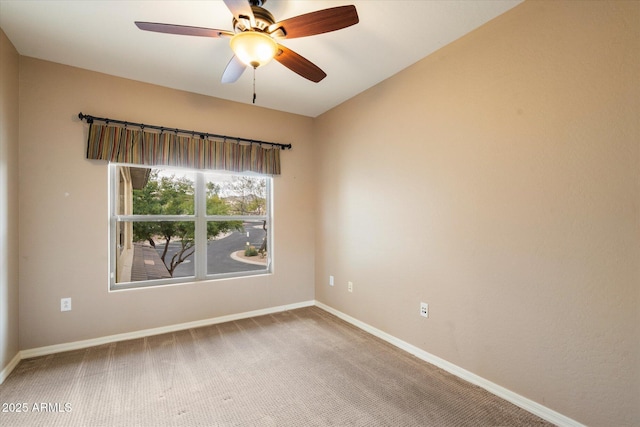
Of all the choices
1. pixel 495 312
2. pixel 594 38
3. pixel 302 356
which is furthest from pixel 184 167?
pixel 594 38

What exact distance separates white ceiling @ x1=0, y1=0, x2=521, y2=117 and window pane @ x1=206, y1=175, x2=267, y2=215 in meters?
1.06

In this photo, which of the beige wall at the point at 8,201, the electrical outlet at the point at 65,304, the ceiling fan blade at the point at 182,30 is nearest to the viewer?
the ceiling fan blade at the point at 182,30

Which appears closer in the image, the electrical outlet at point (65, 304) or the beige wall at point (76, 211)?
the beige wall at point (76, 211)

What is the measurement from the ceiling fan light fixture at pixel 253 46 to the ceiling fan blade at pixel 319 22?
11 centimetres

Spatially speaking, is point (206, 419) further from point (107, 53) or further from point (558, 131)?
point (107, 53)

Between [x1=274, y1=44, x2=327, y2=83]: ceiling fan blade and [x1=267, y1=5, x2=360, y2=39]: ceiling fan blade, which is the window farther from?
[x1=267, y1=5, x2=360, y2=39]: ceiling fan blade

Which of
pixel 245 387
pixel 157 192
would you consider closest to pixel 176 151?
pixel 157 192

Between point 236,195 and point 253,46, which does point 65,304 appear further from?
point 253,46

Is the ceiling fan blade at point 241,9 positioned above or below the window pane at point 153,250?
above

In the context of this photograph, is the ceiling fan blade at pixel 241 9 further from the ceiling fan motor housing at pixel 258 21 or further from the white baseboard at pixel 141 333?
the white baseboard at pixel 141 333

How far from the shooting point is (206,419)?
180 centimetres

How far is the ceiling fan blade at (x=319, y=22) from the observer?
1550 mm

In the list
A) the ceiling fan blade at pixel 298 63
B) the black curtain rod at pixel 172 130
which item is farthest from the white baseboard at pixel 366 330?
the ceiling fan blade at pixel 298 63

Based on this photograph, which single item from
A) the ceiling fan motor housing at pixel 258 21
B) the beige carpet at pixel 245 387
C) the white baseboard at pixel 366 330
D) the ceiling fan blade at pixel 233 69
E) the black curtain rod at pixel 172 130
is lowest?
the beige carpet at pixel 245 387
